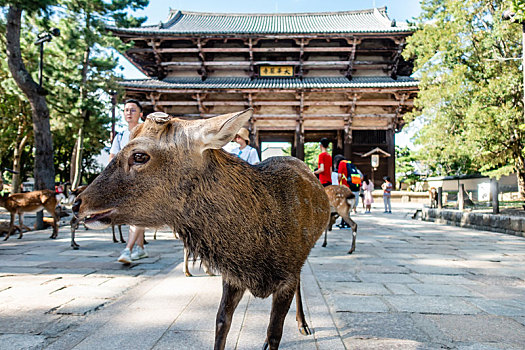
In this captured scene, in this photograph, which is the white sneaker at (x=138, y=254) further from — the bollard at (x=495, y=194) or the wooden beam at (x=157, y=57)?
the wooden beam at (x=157, y=57)

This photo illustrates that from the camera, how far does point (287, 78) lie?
19.0m

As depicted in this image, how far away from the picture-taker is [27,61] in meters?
17.6

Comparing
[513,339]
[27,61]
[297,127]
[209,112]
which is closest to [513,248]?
[513,339]

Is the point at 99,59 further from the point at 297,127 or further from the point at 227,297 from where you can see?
the point at 227,297

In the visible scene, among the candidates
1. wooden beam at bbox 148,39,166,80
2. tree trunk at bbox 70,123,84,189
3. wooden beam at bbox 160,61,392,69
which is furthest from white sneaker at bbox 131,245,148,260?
wooden beam at bbox 148,39,166,80

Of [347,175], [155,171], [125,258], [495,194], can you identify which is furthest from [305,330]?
[495,194]

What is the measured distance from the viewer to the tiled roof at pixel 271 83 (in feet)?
55.4

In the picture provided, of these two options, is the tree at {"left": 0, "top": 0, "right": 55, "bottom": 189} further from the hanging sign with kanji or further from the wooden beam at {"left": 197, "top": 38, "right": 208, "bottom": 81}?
the hanging sign with kanji

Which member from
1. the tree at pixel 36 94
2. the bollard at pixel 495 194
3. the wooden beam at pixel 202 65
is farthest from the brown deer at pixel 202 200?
the wooden beam at pixel 202 65

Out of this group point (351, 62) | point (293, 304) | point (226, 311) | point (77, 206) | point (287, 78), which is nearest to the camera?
point (77, 206)

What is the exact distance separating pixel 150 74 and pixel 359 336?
20871mm

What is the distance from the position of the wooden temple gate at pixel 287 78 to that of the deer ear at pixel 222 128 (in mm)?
16178

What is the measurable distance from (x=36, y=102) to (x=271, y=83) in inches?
467

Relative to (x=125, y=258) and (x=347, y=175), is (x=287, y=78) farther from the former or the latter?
(x=125, y=258)
